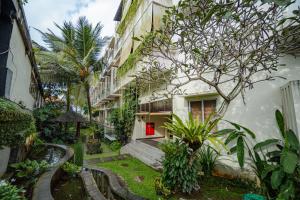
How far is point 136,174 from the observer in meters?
7.54

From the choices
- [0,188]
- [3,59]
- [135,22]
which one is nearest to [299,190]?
[0,188]

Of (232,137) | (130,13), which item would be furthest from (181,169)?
(130,13)

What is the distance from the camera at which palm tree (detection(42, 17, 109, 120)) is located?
12.9 m

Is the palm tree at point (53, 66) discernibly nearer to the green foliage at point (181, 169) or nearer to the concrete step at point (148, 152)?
the concrete step at point (148, 152)

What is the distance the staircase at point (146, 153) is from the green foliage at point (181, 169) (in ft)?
7.70

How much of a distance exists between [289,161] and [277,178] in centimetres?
53

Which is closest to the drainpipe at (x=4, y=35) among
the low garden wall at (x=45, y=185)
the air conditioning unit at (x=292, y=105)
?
the low garden wall at (x=45, y=185)

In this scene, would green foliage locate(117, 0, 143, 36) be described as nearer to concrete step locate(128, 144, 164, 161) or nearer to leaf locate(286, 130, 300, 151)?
concrete step locate(128, 144, 164, 161)

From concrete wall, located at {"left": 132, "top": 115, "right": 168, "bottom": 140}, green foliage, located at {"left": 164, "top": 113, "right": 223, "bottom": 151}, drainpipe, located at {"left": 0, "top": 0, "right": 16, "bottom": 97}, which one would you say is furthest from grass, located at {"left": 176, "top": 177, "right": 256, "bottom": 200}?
concrete wall, located at {"left": 132, "top": 115, "right": 168, "bottom": 140}

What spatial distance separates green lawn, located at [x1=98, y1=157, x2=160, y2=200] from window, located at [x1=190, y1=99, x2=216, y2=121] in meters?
3.32

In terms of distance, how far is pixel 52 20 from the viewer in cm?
1236

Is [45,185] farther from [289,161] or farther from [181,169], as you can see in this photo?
[289,161]

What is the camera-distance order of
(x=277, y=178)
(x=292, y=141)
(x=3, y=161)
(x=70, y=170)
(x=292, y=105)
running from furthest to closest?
(x=70, y=170) < (x=3, y=161) < (x=292, y=105) < (x=292, y=141) < (x=277, y=178)

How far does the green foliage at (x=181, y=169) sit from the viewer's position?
520 cm
